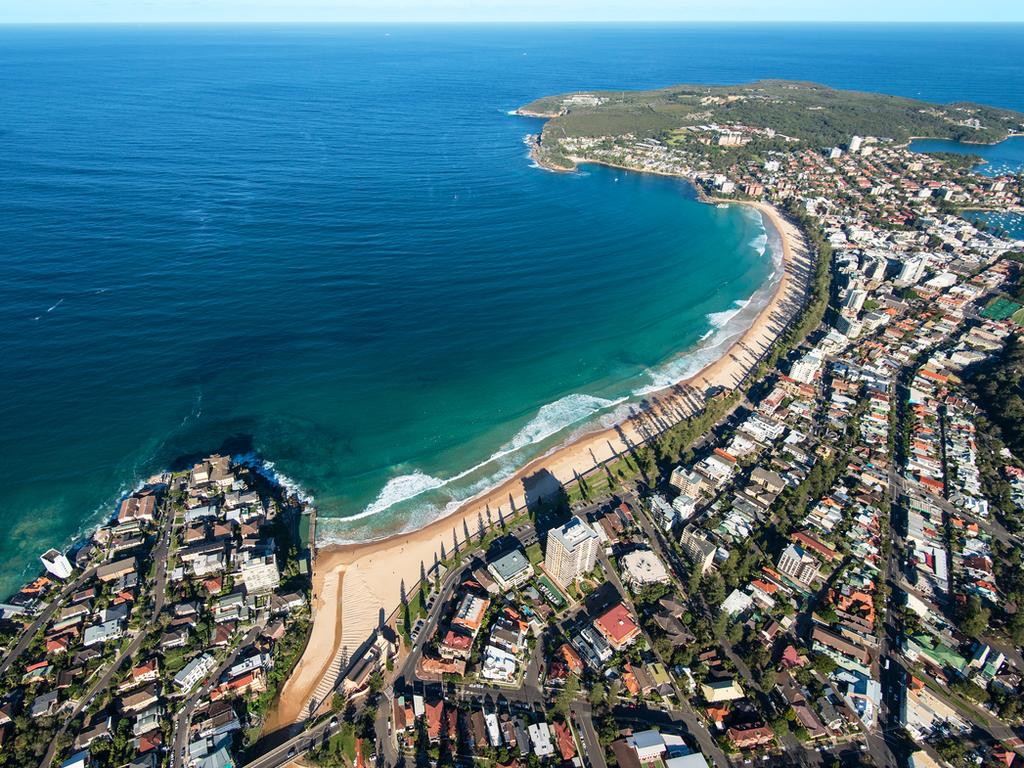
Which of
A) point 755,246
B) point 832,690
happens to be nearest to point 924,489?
point 832,690

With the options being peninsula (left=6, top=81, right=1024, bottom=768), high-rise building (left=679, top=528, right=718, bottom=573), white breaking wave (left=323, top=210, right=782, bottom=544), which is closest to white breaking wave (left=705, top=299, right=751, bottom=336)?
white breaking wave (left=323, top=210, right=782, bottom=544)

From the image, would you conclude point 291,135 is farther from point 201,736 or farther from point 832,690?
point 832,690

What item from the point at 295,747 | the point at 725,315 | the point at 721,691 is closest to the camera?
the point at 295,747

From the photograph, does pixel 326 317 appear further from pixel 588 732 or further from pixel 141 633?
pixel 588 732

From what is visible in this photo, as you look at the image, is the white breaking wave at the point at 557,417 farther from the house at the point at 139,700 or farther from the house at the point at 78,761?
the house at the point at 78,761

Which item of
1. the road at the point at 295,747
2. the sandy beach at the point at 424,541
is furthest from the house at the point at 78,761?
the sandy beach at the point at 424,541

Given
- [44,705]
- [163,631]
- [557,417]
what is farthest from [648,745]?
[44,705]

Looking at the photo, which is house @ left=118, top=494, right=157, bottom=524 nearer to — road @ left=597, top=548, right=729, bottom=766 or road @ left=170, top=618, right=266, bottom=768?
road @ left=170, top=618, right=266, bottom=768
